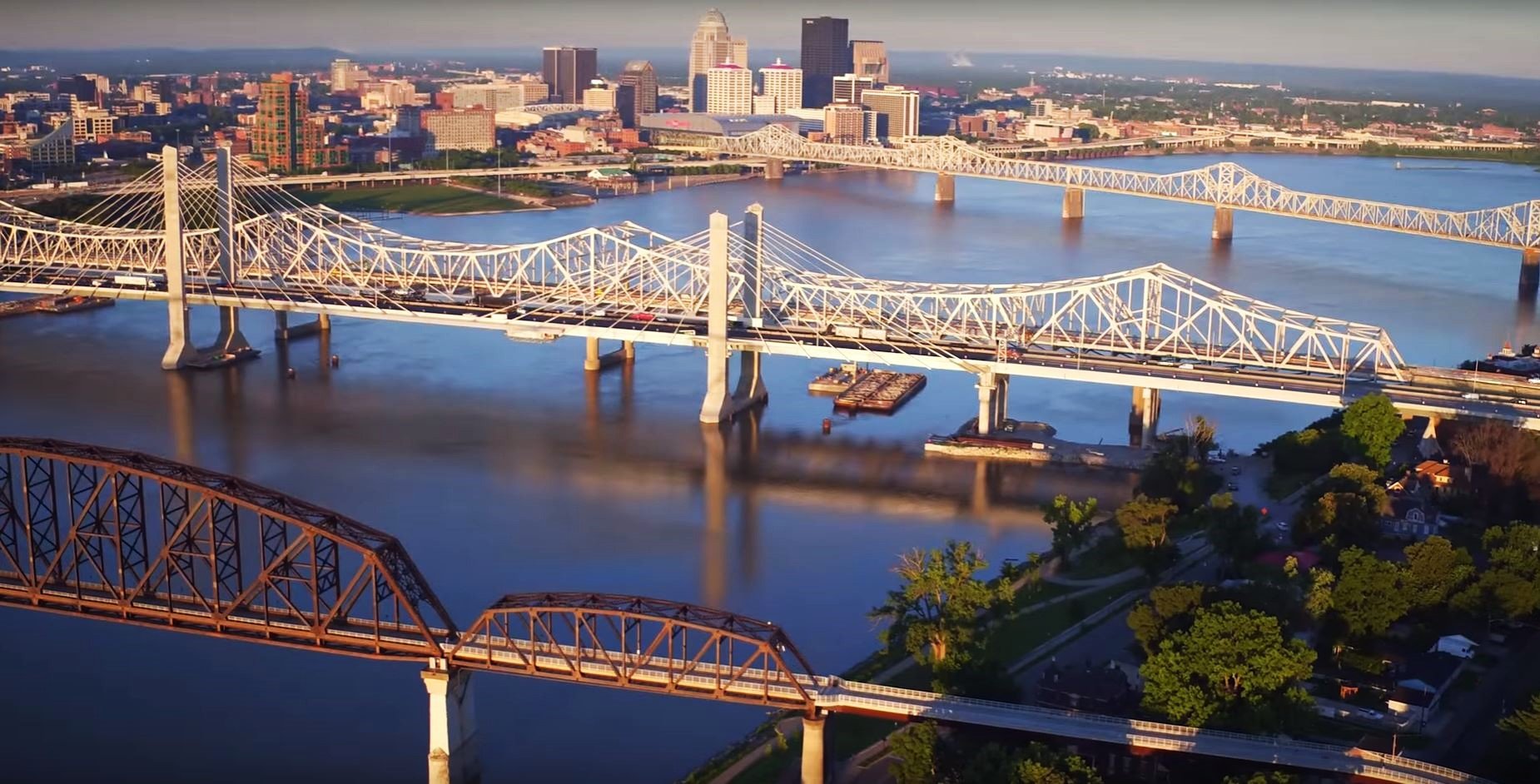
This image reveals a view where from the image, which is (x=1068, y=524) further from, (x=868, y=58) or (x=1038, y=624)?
(x=868, y=58)

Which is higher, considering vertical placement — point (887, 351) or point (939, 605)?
point (887, 351)

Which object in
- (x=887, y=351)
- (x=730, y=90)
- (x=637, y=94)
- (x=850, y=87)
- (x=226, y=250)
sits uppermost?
(x=850, y=87)

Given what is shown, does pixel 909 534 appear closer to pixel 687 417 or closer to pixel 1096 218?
pixel 687 417

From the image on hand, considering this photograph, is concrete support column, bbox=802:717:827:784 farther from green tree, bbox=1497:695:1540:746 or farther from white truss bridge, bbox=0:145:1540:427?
white truss bridge, bbox=0:145:1540:427

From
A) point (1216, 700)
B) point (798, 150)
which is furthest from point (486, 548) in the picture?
point (798, 150)

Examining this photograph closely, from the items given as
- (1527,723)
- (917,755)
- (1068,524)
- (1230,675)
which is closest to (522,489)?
(1068,524)
